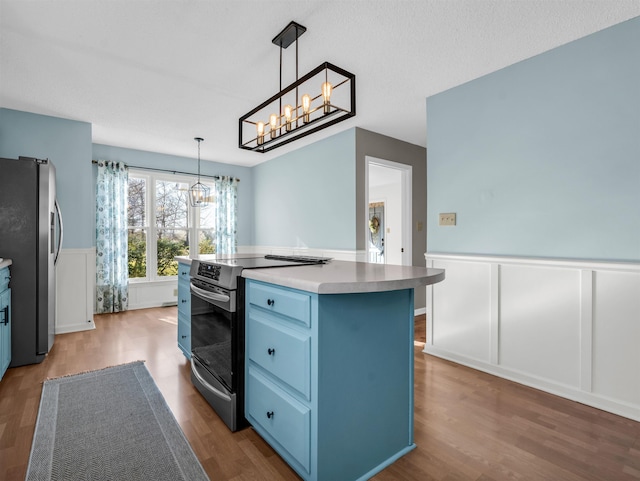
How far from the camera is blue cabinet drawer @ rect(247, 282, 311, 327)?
1.39m

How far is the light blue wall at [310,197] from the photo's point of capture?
4051mm

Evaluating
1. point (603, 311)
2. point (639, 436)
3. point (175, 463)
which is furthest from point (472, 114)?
point (175, 463)

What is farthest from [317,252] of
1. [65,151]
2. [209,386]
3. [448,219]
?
[65,151]

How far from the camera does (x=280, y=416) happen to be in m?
1.56

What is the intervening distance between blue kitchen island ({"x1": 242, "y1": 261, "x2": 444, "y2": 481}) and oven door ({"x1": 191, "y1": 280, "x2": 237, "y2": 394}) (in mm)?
173

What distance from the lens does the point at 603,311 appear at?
2.13m

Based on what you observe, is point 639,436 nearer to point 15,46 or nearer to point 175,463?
point 175,463

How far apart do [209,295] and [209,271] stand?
6.3 inches

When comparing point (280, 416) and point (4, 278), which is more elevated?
point (4, 278)

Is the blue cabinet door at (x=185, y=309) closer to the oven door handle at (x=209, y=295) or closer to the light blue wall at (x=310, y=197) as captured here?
the oven door handle at (x=209, y=295)

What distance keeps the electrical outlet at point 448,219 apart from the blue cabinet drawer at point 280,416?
2181 millimetres

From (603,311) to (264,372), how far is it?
7.16 feet

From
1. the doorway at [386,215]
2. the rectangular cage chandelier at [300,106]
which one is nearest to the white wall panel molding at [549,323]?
the rectangular cage chandelier at [300,106]

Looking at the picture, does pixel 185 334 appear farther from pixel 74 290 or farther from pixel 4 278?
pixel 74 290
